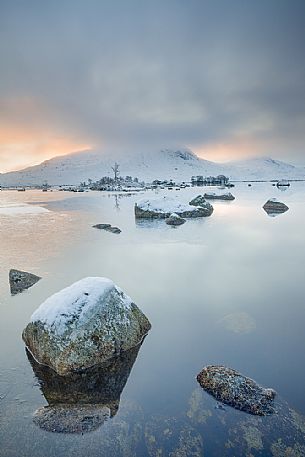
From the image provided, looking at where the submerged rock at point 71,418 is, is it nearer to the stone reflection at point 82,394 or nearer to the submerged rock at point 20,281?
the stone reflection at point 82,394

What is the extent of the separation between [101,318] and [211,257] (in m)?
9.12

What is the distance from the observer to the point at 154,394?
5.59 m

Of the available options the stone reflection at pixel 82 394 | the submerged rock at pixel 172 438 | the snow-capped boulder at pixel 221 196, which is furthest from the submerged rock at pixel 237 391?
the snow-capped boulder at pixel 221 196

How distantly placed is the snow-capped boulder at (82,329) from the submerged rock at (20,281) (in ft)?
11.7

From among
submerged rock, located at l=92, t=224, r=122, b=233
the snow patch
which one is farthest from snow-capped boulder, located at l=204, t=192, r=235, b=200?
the snow patch

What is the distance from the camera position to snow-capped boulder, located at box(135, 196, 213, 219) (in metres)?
30.1

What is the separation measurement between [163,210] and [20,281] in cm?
2085

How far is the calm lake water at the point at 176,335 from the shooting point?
181 inches

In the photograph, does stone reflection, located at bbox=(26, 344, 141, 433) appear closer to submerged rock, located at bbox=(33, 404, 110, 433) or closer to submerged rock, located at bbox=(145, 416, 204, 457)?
submerged rock, located at bbox=(33, 404, 110, 433)

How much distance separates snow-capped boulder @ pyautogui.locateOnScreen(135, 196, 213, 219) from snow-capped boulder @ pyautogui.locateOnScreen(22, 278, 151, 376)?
22938 millimetres

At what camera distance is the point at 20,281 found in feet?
34.9

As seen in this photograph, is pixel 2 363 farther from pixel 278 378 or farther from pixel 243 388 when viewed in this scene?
pixel 278 378

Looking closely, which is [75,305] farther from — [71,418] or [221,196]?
[221,196]

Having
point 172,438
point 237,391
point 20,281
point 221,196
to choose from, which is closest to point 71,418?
point 172,438
